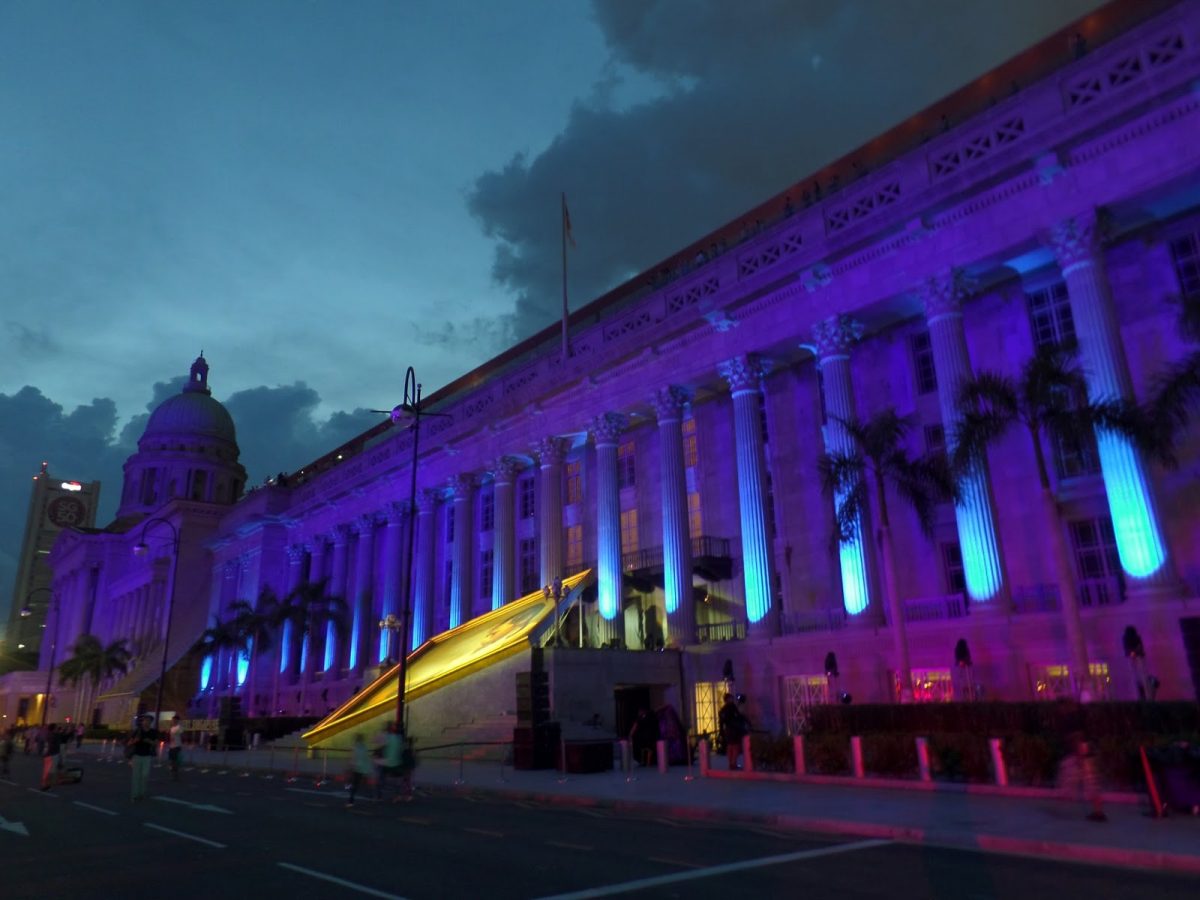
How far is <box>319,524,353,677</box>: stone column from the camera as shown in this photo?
5678 centimetres

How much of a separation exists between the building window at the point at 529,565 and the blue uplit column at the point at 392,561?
9.09 m

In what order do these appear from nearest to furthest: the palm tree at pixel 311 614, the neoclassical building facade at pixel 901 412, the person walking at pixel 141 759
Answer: the person walking at pixel 141 759 < the neoclassical building facade at pixel 901 412 < the palm tree at pixel 311 614

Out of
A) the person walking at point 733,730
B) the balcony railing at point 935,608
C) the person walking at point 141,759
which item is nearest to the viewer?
the person walking at point 141,759

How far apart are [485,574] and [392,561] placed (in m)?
7.12

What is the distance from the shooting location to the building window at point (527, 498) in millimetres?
48250

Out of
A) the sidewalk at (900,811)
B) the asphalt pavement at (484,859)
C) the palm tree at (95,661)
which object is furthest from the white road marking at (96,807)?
the palm tree at (95,661)

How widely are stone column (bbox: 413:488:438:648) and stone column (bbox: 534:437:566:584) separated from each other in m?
11.0

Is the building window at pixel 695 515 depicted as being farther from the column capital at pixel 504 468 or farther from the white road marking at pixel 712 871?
the white road marking at pixel 712 871

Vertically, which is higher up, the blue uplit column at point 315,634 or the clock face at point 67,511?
the clock face at point 67,511

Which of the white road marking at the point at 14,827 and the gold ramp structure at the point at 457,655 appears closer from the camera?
the white road marking at the point at 14,827

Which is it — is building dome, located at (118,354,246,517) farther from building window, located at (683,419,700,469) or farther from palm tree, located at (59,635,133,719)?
building window, located at (683,419,700,469)

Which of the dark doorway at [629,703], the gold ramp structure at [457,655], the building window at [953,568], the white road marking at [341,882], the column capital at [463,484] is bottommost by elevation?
the white road marking at [341,882]

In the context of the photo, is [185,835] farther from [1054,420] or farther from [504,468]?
[504,468]

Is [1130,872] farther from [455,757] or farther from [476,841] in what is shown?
[455,757]
